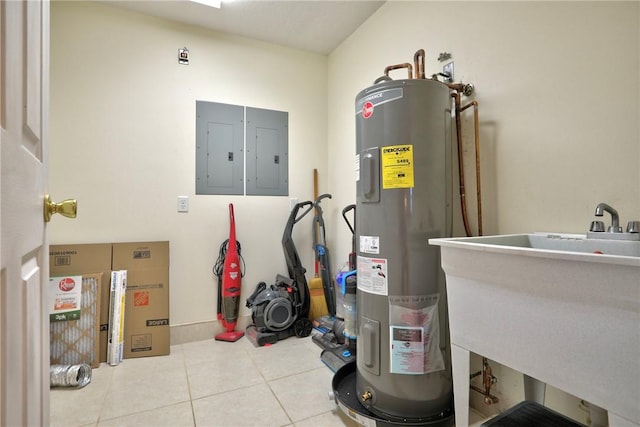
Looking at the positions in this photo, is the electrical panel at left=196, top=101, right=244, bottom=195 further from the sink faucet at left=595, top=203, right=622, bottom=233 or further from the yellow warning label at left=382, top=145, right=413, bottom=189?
the sink faucet at left=595, top=203, right=622, bottom=233

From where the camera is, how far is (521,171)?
1367mm

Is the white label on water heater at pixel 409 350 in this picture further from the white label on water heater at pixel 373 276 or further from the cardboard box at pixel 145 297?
the cardboard box at pixel 145 297

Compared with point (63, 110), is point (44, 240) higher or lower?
lower

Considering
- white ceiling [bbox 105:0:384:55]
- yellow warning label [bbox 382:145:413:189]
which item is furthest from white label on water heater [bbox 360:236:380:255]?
white ceiling [bbox 105:0:384:55]

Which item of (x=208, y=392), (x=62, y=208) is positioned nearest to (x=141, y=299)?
(x=208, y=392)

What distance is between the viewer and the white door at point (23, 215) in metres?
0.46

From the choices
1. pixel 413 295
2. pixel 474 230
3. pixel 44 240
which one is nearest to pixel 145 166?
pixel 44 240

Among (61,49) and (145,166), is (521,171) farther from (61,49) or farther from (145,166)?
(61,49)

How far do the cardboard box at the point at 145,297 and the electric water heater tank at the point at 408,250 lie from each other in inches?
64.6

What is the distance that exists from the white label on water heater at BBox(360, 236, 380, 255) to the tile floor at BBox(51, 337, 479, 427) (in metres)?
0.85

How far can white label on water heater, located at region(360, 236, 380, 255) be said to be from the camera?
1393 millimetres

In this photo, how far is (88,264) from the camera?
214cm

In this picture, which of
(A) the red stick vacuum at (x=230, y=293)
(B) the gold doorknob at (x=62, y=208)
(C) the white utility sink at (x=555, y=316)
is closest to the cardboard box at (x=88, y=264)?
(A) the red stick vacuum at (x=230, y=293)

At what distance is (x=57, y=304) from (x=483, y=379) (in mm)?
2563
